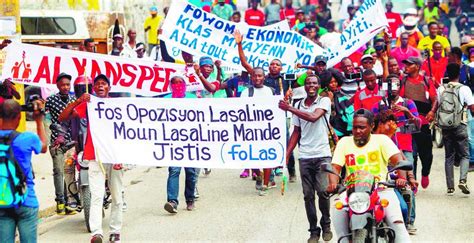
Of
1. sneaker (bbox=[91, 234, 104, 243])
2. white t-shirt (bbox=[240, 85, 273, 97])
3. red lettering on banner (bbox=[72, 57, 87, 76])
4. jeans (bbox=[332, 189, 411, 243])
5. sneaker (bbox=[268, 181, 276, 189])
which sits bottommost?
sneaker (bbox=[91, 234, 104, 243])

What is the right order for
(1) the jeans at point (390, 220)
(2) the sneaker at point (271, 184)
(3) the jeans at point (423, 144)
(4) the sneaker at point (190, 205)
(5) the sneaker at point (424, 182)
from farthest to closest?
(2) the sneaker at point (271, 184)
(5) the sneaker at point (424, 182)
(3) the jeans at point (423, 144)
(4) the sneaker at point (190, 205)
(1) the jeans at point (390, 220)

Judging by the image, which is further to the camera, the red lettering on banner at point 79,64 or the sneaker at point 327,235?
the red lettering on banner at point 79,64

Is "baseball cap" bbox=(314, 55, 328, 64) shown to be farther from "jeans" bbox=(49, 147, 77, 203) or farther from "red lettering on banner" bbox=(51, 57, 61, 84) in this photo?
"jeans" bbox=(49, 147, 77, 203)

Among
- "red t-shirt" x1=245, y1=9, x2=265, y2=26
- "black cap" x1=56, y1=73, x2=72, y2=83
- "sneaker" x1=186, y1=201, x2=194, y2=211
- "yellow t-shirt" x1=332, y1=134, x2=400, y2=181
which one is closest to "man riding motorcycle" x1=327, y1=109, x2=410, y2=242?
"yellow t-shirt" x1=332, y1=134, x2=400, y2=181

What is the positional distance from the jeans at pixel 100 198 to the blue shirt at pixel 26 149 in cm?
238

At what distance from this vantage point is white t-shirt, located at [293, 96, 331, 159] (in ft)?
39.7

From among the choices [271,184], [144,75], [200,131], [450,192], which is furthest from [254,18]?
[200,131]

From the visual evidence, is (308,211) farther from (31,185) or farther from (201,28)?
(201,28)

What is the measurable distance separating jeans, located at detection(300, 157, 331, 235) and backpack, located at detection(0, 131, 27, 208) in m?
3.63

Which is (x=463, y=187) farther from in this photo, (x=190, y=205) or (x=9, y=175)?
(x=9, y=175)

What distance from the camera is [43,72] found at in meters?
14.0

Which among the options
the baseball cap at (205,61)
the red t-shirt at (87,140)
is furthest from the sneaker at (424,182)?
the red t-shirt at (87,140)

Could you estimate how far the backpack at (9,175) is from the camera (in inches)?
362

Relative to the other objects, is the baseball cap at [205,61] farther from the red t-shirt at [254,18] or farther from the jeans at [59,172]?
the red t-shirt at [254,18]
